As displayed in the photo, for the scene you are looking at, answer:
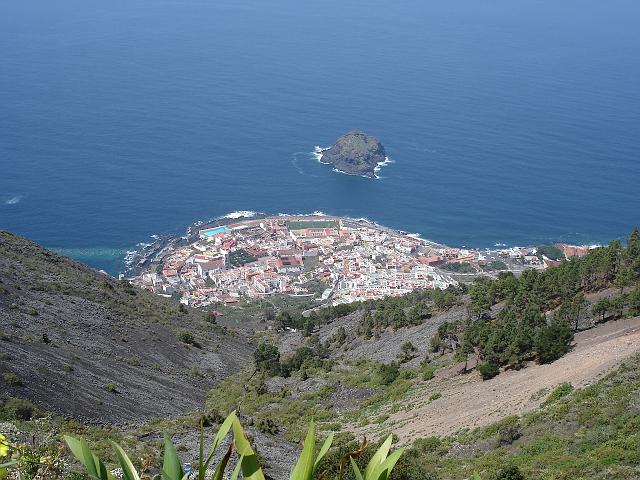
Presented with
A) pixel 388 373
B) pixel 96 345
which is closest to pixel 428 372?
pixel 388 373

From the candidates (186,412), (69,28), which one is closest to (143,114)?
(69,28)

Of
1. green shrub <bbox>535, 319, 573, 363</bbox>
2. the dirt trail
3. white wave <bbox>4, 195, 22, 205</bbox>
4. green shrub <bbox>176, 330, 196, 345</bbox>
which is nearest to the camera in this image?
the dirt trail

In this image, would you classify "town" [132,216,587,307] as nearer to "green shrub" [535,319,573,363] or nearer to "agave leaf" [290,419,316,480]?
→ "green shrub" [535,319,573,363]

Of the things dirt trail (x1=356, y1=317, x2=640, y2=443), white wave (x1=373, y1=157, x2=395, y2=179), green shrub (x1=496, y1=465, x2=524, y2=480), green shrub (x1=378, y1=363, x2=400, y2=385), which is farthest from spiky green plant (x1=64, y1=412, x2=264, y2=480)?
white wave (x1=373, y1=157, x2=395, y2=179)

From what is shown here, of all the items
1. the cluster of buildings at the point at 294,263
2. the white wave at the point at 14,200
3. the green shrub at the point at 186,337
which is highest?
the green shrub at the point at 186,337

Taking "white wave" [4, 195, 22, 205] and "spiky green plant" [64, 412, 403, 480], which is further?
"white wave" [4, 195, 22, 205]

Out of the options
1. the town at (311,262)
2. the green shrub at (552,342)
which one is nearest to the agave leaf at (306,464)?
the green shrub at (552,342)

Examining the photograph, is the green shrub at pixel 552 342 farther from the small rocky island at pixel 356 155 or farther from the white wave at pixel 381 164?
the white wave at pixel 381 164

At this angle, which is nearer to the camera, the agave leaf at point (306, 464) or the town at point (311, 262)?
the agave leaf at point (306, 464)
